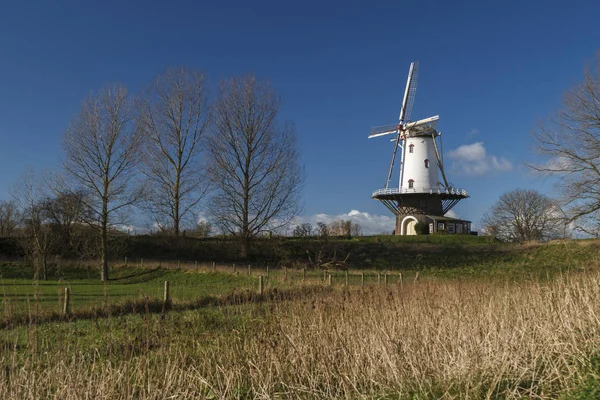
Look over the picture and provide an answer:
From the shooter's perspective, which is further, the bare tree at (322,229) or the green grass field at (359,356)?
the bare tree at (322,229)

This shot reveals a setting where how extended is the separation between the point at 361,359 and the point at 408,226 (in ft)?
132

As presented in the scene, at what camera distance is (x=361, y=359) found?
5324 millimetres

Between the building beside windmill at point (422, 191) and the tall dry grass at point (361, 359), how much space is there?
3671 cm

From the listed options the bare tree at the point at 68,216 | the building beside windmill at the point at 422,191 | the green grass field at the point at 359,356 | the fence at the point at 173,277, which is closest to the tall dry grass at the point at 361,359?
the green grass field at the point at 359,356

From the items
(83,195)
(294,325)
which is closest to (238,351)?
(294,325)

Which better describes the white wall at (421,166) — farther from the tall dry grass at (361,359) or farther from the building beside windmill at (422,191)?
the tall dry grass at (361,359)

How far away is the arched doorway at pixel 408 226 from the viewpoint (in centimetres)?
4369

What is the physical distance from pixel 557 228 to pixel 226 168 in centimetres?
2044

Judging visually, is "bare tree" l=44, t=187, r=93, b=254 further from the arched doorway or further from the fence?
the arched doorway

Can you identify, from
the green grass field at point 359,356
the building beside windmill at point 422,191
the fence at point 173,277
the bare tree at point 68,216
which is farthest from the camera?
the building beside windmill at point 422,191

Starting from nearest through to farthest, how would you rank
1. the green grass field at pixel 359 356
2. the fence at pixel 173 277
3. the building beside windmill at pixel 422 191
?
1. the green grass field at pixel 359 356
2. the fence at pixel 173 277
3. the building beside windmill at pixel 422 191

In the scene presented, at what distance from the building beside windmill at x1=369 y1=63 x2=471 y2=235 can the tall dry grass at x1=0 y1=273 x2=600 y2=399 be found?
120 ft

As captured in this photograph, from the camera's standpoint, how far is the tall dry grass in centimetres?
454

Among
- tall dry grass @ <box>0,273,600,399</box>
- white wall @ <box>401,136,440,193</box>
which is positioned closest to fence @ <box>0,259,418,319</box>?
tall dry grass @ <box>0,273,600,399</box>
